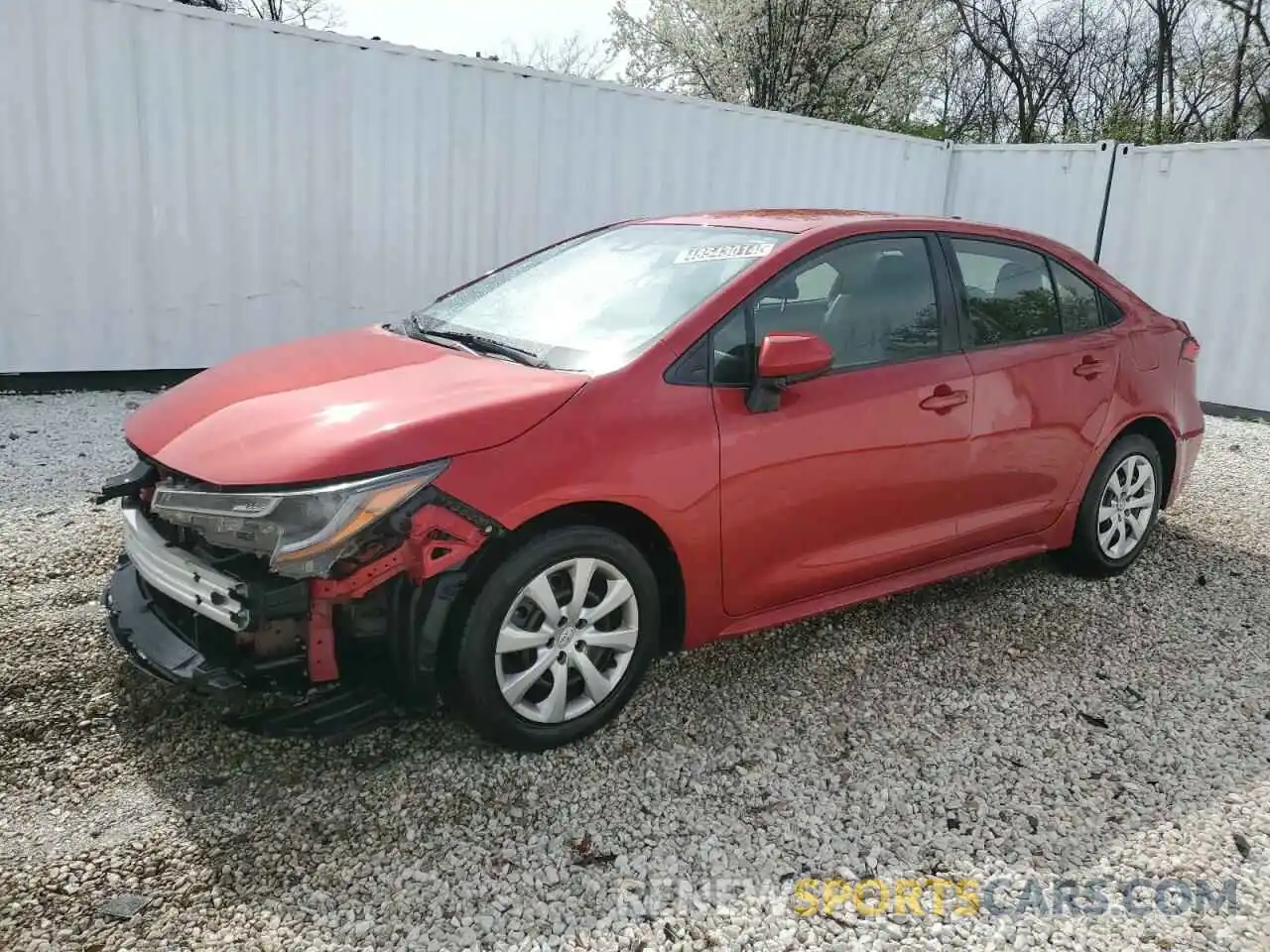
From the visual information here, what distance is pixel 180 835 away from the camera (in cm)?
247

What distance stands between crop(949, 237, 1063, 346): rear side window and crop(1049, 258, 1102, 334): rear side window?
0.06m

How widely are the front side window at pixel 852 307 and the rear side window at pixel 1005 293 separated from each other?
0.22m

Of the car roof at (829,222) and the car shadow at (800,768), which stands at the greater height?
the car roof at (829,222)

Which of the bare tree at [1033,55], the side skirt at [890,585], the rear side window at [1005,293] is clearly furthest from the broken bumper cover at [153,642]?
the bare tree at [1033,55]

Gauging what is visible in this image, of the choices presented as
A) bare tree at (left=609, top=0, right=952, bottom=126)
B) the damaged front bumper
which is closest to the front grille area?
the damaged front bumper

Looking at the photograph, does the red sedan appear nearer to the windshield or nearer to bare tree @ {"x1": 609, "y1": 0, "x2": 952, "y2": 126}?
the windshield

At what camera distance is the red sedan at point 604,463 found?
8.39 ft

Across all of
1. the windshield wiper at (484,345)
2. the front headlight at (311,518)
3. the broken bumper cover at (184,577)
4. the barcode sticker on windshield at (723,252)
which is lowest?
the broken bumper cover at (184,577)

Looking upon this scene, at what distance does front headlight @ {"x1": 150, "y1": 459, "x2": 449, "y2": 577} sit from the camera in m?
2.48

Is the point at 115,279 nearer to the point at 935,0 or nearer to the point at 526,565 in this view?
the point at 526,565

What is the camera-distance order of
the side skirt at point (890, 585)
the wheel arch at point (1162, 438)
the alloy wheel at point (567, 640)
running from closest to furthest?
the alloy wheel at point (567, 640) → the side skirt at point (890, 585) → the wheel arch at point (1162, 438)

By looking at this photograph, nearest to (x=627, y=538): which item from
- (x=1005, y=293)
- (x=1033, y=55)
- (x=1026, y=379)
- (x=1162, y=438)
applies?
(x=1026, y=379)

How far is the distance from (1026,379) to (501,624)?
2.39 meters

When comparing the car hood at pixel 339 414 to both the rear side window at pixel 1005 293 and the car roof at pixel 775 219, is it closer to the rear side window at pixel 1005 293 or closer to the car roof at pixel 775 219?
the car roof at pixel 775 219
